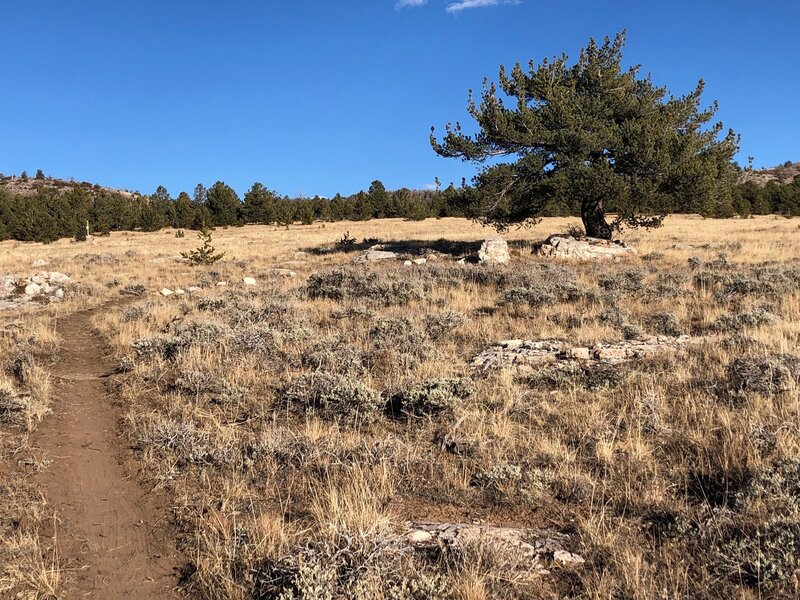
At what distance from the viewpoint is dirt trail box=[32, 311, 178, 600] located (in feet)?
10.6

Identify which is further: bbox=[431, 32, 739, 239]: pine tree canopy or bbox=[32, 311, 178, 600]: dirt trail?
bbox=[431, 32, 739, 239]: pine tree canopy

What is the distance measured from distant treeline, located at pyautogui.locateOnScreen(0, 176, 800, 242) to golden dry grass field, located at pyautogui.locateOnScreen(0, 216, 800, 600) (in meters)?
32.5

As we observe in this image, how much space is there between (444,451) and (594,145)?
17.1 m

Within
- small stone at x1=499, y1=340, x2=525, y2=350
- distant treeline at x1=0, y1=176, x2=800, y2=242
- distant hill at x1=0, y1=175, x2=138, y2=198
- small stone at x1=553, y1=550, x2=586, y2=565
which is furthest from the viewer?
distant hill at x1=0, y1=175, x2=138, y2=198

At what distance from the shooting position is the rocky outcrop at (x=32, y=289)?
15.1 meters

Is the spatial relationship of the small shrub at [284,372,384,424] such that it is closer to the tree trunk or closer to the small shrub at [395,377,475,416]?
the small shrub at [395,377,475,416]

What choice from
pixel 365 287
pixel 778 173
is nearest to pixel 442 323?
pixel 365 287

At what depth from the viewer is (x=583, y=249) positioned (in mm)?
20359

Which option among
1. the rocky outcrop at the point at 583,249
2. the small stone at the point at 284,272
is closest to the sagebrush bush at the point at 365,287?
the small stone at the point at 284,272

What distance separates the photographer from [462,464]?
14.8ft

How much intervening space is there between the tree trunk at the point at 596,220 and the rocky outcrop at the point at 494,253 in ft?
15.6

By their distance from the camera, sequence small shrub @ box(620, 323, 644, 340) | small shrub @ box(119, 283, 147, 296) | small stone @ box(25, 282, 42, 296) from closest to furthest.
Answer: small shrub @ box(620, 323, 644, 340), small stone @ box(25, 282, 42, 296), small shrub @ box(119, 283, 147, 296)

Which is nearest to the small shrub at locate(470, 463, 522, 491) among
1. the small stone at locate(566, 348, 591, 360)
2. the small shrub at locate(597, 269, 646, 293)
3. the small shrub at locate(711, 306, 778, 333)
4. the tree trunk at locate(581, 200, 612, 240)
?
the small stone at locate(566, 348, 591, 360)

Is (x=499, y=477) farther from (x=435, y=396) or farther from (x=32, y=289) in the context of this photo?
(x=32, y=289)
